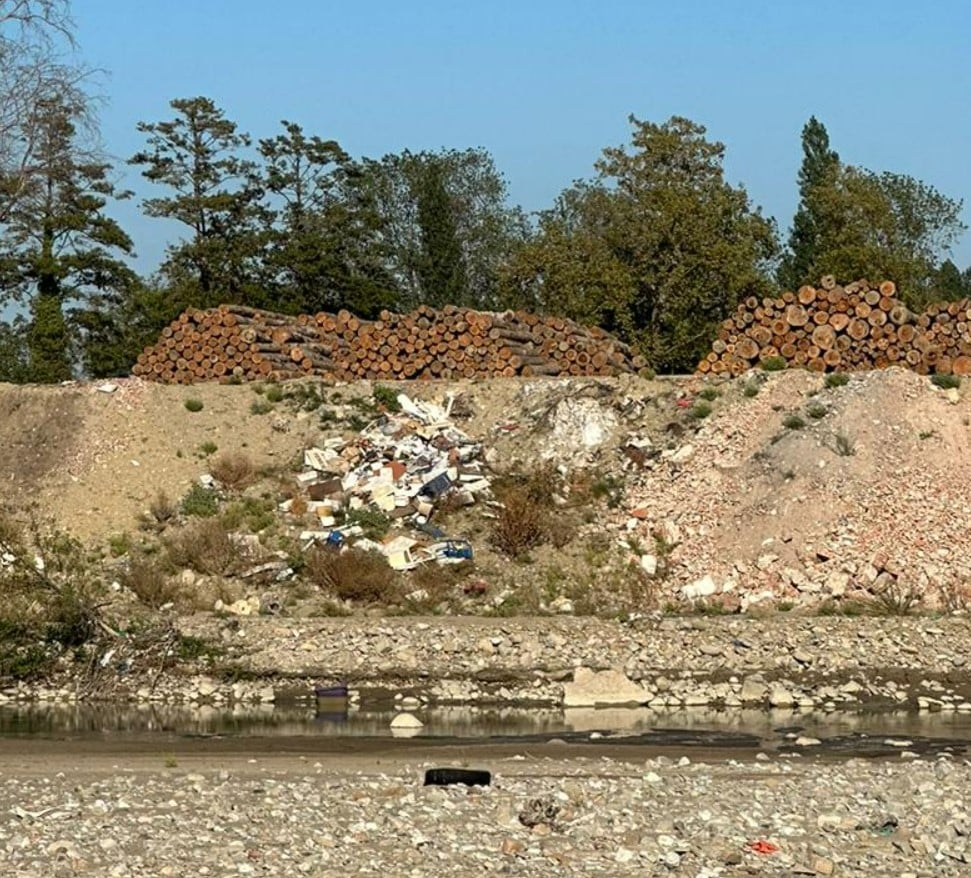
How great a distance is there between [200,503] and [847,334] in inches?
514

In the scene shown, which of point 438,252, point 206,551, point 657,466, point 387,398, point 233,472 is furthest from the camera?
point 438,252

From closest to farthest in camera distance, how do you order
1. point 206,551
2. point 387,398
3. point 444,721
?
1. point 444,721
2. point 206,551
3. point 387,398

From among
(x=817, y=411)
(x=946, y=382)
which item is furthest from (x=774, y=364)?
(x=946, y=382)

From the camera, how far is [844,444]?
3206 cm

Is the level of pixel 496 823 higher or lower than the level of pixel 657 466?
lower

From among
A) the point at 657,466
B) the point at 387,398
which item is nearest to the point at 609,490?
the point at 657,466

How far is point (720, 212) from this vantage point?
4934 cm

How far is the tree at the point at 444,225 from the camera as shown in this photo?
203 feet

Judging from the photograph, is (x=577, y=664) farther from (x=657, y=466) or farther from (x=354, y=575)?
(x=657, y=466)

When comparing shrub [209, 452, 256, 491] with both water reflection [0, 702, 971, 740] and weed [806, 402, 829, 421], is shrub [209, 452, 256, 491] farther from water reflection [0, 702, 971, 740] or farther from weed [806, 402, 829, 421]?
weed [806, 402, 829, 421]

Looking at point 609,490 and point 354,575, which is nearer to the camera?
point 354,575

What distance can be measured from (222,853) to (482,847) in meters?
1.88

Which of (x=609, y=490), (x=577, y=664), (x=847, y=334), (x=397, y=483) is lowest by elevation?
(x=577, y=664)

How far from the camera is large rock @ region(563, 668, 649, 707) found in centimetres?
2402
